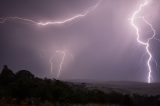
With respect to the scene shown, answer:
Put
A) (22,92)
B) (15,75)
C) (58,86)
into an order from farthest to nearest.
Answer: (15,75)
(58,86)
(22,92)

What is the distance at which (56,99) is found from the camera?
3322cm

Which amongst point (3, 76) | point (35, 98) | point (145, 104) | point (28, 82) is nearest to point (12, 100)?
point (35, 98)

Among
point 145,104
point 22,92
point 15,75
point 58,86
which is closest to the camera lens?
point 22,92

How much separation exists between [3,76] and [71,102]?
11.0 meters

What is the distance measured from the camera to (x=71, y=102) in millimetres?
33031

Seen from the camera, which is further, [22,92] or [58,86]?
[58,86]

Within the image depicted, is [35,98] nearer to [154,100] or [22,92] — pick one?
[22,92]

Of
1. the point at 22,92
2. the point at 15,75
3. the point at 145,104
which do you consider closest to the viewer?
the point at 22,92

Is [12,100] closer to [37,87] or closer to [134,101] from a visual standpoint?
[37,87]

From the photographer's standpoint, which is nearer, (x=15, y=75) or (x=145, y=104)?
(x=145, y=104)

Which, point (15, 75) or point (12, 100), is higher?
point (15, 75)

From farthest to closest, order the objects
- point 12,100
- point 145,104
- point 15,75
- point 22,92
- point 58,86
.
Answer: point 15,75, point 145,104, point 58,86, point 22,92, point 12,100

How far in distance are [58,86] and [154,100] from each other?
1005 cm

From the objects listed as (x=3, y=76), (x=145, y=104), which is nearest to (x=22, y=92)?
(x=3, y=76)
